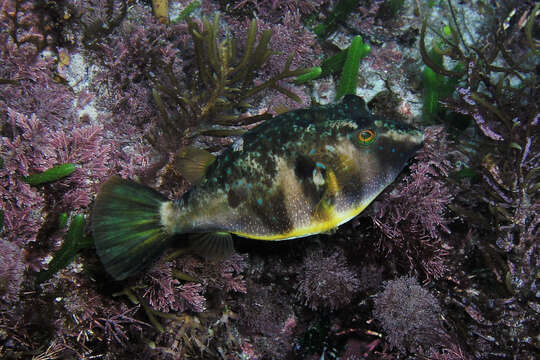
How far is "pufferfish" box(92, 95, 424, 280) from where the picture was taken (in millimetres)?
2109

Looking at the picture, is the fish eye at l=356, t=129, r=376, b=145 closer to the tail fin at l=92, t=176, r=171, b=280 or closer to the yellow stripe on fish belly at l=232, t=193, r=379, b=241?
the yellow stripe on fish belly at l=232, t=193, r=379, b=241

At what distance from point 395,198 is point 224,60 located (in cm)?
201

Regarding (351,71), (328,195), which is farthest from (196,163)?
(351,71)

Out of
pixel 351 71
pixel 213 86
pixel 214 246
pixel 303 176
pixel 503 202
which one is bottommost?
pixel 214 246

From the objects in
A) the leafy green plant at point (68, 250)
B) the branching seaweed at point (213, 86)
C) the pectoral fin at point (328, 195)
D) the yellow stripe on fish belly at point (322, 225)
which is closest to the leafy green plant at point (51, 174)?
the leafy green plant at point (68, 250)

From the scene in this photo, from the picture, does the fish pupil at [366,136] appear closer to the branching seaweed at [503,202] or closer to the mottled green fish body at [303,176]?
the mottled green fish body at [303,176]

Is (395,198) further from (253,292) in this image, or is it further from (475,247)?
(253,292)

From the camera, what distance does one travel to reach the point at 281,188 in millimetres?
2105

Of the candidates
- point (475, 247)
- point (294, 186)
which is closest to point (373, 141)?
point (294, 186)

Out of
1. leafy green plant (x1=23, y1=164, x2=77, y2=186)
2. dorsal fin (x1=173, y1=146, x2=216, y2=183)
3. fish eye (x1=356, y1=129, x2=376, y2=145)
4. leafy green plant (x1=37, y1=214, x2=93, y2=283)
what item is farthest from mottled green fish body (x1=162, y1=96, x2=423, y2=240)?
leafy green plant (x1=23, y1=164, x2=77, y2=186)

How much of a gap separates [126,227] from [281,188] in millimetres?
1038

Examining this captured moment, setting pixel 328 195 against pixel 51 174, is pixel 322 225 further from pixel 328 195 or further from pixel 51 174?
pixel 51 174

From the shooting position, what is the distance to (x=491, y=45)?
14.1ft

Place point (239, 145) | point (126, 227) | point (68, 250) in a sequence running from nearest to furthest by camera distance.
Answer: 1. point (126, 227)
2. point (239, 145)
3. point (68, 250)
